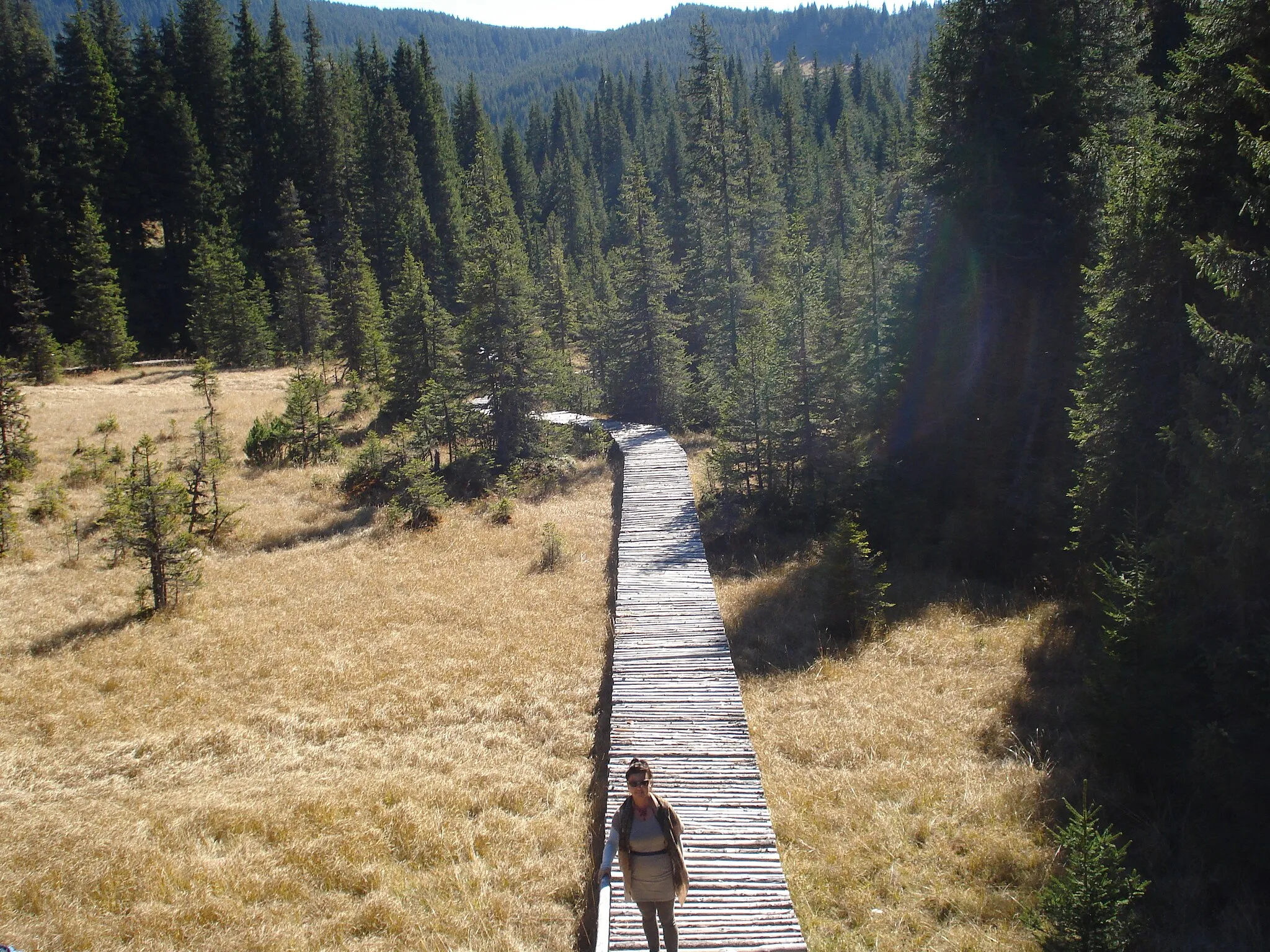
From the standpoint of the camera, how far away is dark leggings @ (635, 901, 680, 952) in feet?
19.8

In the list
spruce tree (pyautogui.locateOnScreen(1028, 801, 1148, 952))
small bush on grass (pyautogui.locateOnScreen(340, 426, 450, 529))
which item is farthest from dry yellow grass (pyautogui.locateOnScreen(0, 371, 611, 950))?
spruce tree (pyautogui.locateOnScreen(1028, 801, 1148, 952))

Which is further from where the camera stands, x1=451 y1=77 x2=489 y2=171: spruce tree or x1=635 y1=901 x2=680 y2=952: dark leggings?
A: x1=451 y1=77 x2=489 y2=171: spruce tree

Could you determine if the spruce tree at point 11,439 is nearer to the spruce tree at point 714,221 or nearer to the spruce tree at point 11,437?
the spruce tree at point 11,437

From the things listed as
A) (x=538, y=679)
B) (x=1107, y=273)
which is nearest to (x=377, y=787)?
(x=538, y=679)

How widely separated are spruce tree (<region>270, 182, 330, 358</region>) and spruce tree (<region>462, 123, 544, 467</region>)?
1897cm

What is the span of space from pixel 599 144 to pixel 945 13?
83336 millimetres

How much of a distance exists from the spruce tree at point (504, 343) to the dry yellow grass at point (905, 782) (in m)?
14.3

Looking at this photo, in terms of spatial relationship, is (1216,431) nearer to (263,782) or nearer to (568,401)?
(263,782)

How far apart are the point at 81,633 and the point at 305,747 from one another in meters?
6.85

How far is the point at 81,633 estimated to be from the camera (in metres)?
14.7

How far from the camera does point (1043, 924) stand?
22.5 ft

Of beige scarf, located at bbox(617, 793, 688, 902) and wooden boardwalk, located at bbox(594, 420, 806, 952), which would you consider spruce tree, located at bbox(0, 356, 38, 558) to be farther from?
beige scarf, located at bbox(617, 793, 688, 902)

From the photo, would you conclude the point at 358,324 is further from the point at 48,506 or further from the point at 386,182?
the point at 386,182

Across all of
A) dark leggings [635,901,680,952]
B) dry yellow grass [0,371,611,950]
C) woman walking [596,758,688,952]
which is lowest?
dry yellow grass [0,371,611,950]
